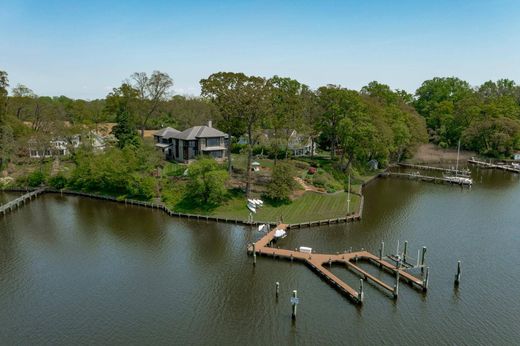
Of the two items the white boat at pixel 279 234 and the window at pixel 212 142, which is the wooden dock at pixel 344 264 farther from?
the window at pixel 212 142

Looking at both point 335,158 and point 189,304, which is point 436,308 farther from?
point 335,158

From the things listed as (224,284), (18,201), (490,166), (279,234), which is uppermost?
(490,166)

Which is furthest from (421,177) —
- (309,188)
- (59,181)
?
(59,181)

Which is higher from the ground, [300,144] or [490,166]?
[300,144]

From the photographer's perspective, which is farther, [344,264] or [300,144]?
[300,144]

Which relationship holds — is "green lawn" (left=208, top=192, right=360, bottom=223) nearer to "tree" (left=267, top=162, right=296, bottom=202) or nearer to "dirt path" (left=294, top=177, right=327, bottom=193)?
"tree" (left=267, top=162, right=296, bottom=202)

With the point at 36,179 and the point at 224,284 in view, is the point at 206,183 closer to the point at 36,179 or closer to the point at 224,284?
the point at 224,284

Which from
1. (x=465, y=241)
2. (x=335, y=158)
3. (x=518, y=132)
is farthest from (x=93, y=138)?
(x=518, y=132)
